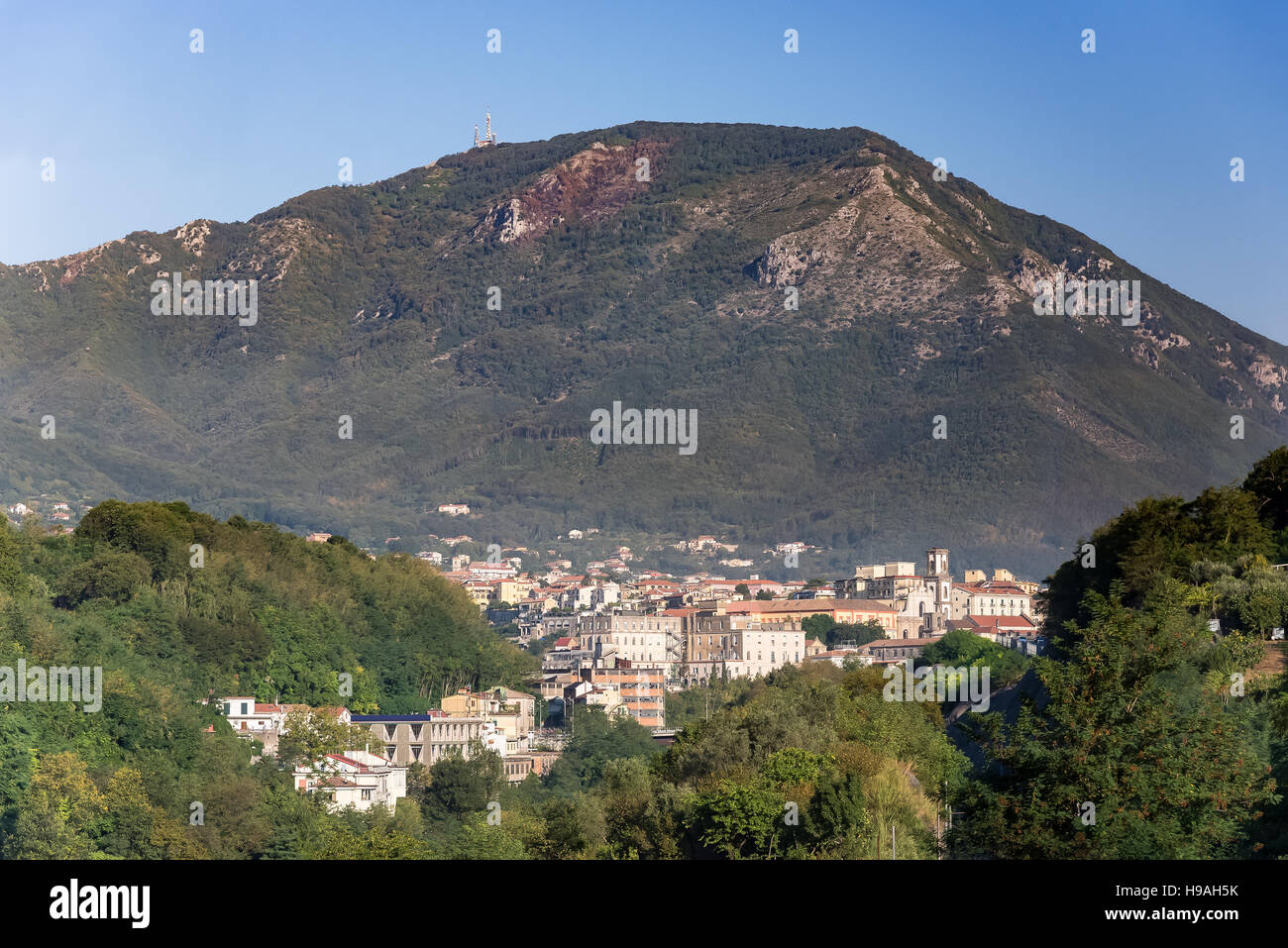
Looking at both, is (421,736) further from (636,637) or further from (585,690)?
(636,637)

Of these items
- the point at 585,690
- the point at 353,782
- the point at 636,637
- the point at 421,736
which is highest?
the point at 636,637

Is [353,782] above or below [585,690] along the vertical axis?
below

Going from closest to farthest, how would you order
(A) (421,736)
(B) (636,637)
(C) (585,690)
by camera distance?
(A) (421,736) < (C) (585,690) < (B) (636,637)

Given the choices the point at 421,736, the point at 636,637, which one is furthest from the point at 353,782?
the point at 636,637

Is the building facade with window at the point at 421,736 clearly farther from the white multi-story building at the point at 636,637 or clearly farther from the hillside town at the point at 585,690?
the white multi-story building at the point at 636,637

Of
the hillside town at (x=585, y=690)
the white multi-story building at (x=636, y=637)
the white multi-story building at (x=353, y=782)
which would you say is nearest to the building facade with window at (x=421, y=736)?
the hillside town at (x=585, y=690)

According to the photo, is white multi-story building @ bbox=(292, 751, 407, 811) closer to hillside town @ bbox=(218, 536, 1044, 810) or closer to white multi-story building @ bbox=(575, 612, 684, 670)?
hillside town @ bbox=(218, 536, 1044, 810)

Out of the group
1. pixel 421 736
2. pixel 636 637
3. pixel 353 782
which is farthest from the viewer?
pixel 636 637

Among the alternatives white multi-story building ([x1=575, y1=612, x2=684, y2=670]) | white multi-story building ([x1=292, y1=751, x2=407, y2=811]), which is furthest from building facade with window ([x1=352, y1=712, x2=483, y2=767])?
white multi-story building ([x1=575, y1=612, x2=684, y2=670])

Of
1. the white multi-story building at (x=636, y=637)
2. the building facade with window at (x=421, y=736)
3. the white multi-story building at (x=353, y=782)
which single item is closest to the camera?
the white multi-story building at (x=353, y=782)

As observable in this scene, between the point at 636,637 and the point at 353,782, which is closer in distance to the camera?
the point at 353,782

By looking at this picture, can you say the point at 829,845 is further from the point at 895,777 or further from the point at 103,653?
the point at 103,653

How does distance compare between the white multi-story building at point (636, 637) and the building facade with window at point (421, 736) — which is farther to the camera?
the white multi-story building at point (636, 637)
